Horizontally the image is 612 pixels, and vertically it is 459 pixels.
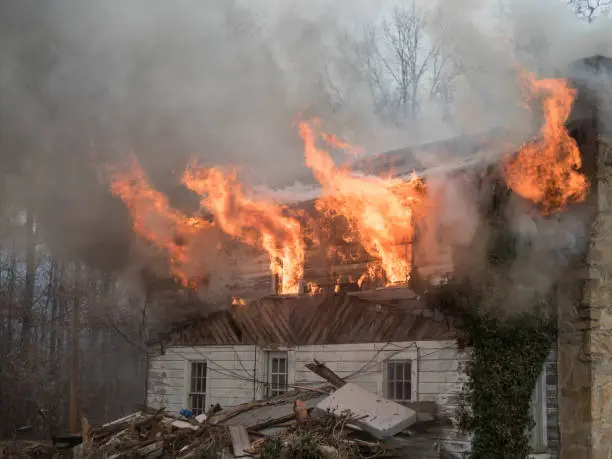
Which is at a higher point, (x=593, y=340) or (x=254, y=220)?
(x=254, y=220)

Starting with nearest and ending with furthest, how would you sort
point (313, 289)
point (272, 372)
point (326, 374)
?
point (326, 374), point (313, 289), point (272, 372)

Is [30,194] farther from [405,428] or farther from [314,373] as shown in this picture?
[405,428]

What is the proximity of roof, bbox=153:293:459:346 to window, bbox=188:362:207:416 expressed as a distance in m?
0.54

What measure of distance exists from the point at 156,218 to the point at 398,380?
19.3ft

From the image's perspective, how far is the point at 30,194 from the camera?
1402 cm

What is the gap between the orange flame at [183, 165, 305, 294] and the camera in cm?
1426

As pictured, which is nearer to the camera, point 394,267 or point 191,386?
point 394,267

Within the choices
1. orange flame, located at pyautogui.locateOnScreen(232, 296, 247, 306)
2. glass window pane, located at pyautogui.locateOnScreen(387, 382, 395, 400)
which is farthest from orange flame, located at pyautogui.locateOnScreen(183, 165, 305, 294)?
glass window pane, located at pyautogui.locateOnScreen(387, 382, 395, 400)

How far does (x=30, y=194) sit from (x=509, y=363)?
9.00m

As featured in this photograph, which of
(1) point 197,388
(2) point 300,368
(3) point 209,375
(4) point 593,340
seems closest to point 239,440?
(2) point 300,368

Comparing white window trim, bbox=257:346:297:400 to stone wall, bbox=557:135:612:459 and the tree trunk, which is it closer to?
stone wall, bbox=557:135:612:459

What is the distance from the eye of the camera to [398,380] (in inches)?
512

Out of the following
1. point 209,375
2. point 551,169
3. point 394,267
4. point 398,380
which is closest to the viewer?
point 551,169

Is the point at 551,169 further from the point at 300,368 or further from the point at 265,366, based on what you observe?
the point at 265,366
